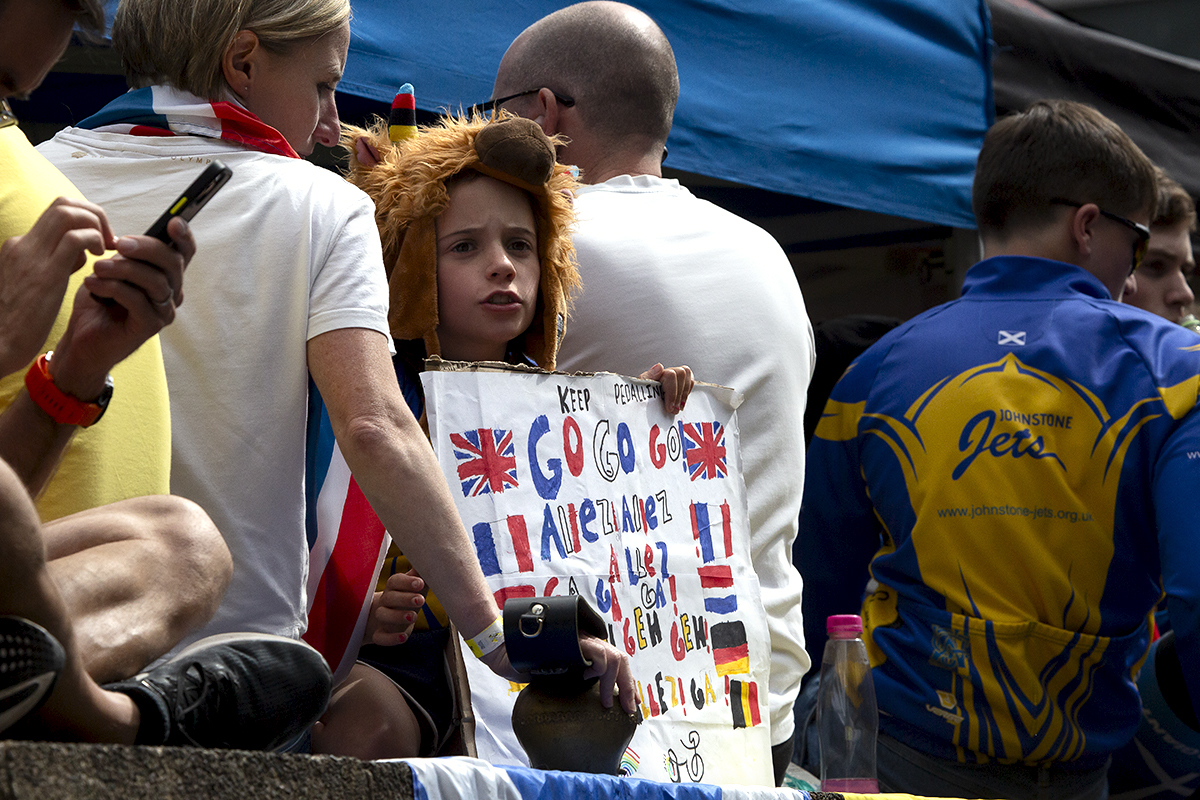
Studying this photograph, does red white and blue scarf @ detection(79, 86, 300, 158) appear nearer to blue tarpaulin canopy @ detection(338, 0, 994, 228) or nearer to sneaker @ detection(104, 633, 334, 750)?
sneaker @ detection(104, 633, 334, 750)

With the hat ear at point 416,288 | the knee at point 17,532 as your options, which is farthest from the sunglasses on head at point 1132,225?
the knee at point 17,532

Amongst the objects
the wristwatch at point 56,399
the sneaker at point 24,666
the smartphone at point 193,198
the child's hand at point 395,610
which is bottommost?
the child's hand at point 395,610

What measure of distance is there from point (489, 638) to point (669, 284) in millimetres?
959

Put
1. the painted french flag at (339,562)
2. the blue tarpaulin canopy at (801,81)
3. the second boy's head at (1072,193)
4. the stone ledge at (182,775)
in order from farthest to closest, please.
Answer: the second boy's head at (1072,193)
the blue tarpaulin canopy at (801,81)
the painted french flag at (339,562)
the stone ledge at (182,775)

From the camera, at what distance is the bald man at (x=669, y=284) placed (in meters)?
2.52

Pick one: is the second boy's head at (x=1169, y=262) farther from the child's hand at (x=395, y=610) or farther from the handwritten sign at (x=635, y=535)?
the child's hand at (x=395, y=610)

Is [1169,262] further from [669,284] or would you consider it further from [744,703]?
[744,703]

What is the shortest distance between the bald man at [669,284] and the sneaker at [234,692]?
124 centimetres

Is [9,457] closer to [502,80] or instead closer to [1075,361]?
[502,80]

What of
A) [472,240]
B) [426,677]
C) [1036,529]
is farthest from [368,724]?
[1036,529]

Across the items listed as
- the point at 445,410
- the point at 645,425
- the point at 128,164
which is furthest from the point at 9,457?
the point at 645,425

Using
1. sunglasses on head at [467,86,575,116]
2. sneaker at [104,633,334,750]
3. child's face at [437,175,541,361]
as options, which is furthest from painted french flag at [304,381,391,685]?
sunglasses on head at [467,86,575,116]

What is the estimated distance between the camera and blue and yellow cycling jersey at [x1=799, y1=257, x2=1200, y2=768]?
2961 mm

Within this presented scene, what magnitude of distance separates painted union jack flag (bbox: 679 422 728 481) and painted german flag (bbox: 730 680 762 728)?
39 centimetres
